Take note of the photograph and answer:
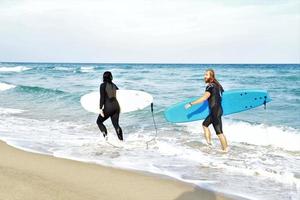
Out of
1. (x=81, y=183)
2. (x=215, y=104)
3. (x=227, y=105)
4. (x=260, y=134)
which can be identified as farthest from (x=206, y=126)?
(x=81, y=183)

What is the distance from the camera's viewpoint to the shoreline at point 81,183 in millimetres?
4016

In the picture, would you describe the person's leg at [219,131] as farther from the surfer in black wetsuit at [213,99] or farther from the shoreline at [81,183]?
the shoreline at [81,183]

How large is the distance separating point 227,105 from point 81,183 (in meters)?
4.87

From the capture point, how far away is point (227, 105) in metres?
8.65

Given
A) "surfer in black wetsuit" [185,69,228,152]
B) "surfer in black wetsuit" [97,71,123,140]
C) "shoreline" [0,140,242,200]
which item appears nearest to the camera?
"shoreline" [0,140,242,200]

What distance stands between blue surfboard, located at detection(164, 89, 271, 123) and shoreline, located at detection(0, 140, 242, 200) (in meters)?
3.25

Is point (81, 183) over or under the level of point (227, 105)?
under

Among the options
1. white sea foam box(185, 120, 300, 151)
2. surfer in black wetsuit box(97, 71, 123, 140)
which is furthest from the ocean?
surfer in black wetsuit box(97, 71, 123, 140)

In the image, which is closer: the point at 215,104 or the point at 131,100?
the point at 215,104

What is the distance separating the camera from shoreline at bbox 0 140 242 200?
4.02 meters

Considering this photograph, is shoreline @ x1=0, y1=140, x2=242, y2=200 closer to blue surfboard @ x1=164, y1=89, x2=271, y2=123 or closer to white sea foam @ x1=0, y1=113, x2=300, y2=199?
white sea foam @ x1=0, y1=113, x2=300, y2=199

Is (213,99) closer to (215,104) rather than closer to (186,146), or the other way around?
(215,104)

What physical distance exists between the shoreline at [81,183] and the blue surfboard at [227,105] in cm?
325

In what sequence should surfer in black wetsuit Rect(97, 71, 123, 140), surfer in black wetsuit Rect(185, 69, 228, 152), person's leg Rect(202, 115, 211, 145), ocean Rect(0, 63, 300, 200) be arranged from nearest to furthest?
ocean Rect(0, 63, 300, 200), surfer in black wetsuit Rect(185, 69, 228, 152), person's leg Rect(202, 115, 211, 145), surfer in black wetsuit Rect(97, 71, 123, 140)
